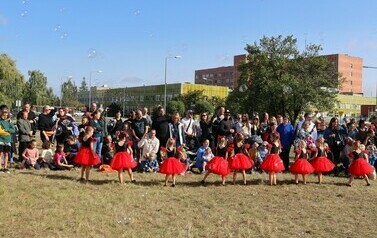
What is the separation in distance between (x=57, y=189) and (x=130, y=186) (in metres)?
1.72

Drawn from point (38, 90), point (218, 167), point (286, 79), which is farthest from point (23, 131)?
point (38, 90)

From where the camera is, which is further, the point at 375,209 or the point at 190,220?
the point at 375,209

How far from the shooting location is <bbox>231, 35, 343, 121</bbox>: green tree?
3719 centimetres

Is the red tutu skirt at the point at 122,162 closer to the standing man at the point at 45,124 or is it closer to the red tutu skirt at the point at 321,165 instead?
the standing man at the point at 45,124

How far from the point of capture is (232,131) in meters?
13.3

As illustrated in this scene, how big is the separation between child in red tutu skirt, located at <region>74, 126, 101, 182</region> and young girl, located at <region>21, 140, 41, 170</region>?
2330 millimetres

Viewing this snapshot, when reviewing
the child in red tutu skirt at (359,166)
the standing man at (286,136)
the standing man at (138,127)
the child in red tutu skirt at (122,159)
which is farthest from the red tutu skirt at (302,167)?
the standing man at (138,127)

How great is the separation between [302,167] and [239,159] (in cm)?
169

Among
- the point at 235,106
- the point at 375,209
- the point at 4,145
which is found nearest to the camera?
the point at 375,209

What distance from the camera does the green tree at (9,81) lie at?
153 feet

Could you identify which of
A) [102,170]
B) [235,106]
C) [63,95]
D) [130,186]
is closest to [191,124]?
[102,170]

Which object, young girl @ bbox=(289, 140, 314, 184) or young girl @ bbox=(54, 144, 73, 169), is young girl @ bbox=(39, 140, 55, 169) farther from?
young girl @ bbox=(289, 140, 314, 184)

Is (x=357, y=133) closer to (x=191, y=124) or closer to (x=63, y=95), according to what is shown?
(x=191, y=124)

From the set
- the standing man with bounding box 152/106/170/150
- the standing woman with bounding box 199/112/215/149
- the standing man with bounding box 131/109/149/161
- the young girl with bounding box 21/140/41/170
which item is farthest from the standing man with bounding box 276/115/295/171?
the young girl with bounding box 21/140/41/170
